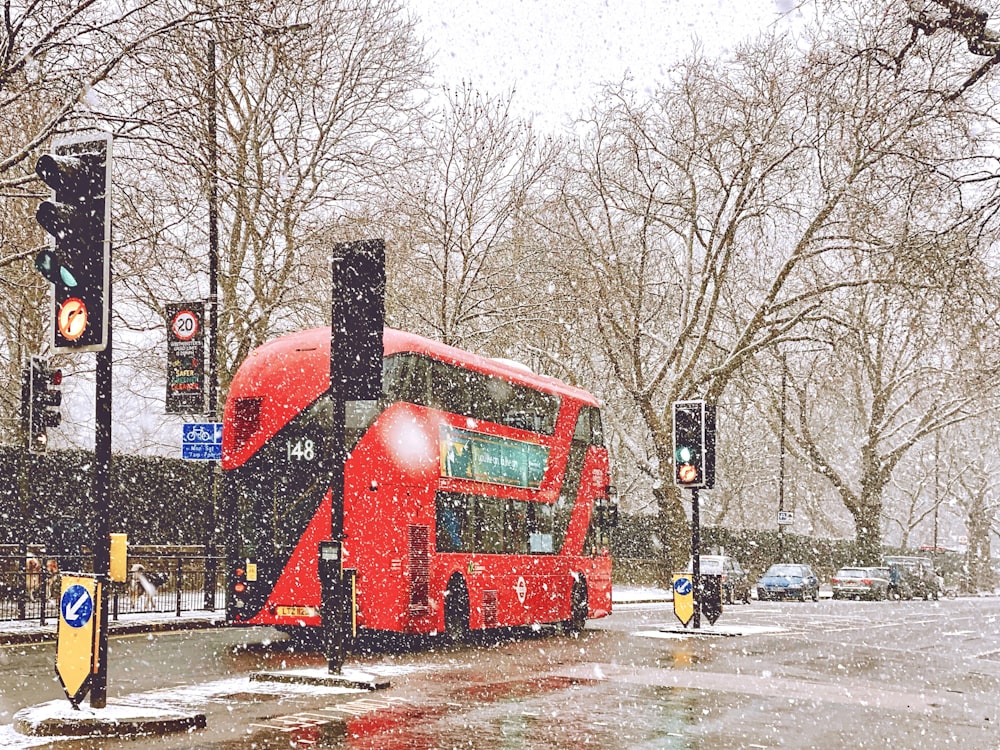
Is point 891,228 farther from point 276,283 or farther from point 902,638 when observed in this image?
point 276,283

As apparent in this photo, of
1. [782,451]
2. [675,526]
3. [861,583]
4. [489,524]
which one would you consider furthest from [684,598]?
[782,451]

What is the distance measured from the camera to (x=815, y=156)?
37.6 meters

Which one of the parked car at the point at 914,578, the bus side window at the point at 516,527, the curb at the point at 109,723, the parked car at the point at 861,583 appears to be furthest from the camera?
the parked car at the point at 914,578

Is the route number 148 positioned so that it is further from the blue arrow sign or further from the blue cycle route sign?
the blue arrow sign

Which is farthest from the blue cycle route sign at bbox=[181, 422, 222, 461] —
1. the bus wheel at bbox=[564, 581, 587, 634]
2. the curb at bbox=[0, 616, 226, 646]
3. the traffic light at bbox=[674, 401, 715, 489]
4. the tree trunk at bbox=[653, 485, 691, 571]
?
the tree trunk at bbox=[653, 485, 691, 571]

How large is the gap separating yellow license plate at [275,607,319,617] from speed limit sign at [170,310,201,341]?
5970mm

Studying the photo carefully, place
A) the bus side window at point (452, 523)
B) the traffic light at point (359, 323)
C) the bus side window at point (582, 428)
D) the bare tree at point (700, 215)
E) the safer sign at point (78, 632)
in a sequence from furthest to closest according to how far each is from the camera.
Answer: the bare tree at point (700, 215), the bus side window at point (582, 428), the bus side window at point (452, 523), the traffic light at point (359, 323), the safer sign at point (78, 632)

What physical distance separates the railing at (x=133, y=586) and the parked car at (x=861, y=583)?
3005 centimetres

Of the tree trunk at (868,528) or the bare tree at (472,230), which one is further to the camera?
the tree trunk at (868,528)

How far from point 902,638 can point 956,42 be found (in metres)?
15.8

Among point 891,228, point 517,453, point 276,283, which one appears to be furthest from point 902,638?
point 276,283

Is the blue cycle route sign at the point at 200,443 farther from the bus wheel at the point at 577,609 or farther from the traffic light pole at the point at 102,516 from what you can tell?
the traffic light pole at the point at 102,516

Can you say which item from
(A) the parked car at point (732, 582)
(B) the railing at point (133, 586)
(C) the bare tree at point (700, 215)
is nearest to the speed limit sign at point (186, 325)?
(B) the railing at point (133, 586)

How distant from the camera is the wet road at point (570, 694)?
10.1 metres
